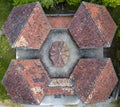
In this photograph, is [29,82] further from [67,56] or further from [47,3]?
[47,3]

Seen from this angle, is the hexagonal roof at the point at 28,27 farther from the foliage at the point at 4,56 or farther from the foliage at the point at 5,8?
the foliage at the point at 4,56

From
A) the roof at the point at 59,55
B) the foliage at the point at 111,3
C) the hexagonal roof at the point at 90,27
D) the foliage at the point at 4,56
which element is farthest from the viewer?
the foliage at the point at 4,56

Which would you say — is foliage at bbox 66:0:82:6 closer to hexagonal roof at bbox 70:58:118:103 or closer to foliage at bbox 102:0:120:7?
foliage at bbox 102:0:120:7

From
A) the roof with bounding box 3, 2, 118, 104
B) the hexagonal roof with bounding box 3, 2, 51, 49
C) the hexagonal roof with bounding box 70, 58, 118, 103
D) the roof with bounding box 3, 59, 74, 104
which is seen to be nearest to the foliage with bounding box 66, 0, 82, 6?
the roof with bounding box 3, 2, 118, 104

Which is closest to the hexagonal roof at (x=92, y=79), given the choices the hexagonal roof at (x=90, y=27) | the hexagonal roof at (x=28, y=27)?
the hexagonal roof at (x=90, y=27)

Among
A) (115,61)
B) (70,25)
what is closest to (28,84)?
(70,25)

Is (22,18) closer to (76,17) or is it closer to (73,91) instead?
(76,17)

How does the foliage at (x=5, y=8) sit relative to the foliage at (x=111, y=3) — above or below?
below
